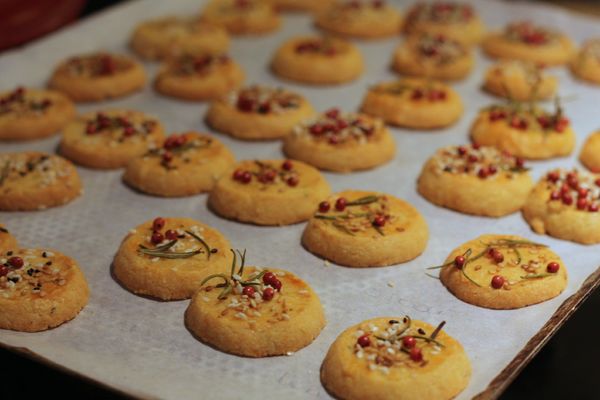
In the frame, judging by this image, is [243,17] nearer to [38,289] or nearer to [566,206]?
[566,206]

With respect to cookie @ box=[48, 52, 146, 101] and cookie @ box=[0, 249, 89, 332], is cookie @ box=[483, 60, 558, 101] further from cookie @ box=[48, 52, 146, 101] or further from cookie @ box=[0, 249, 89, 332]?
cookie @ box=[0, 249, 89, 332]

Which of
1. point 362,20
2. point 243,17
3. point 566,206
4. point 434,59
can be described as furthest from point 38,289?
point 362,20

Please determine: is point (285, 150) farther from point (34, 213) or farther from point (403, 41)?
point (403, 41)

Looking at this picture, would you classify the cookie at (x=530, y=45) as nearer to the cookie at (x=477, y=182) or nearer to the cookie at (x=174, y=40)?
the cookie at (x=477, y=182)

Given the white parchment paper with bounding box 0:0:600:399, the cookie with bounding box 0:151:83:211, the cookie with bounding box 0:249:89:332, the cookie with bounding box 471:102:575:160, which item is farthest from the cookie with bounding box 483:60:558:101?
the cookie with bounding box 0:249:89:332

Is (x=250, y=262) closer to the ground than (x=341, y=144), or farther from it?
closer to the ground

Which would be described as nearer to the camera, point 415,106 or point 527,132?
point 527,132

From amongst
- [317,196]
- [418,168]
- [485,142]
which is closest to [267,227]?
[317,196]
